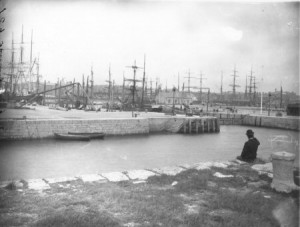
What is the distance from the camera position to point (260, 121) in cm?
4556

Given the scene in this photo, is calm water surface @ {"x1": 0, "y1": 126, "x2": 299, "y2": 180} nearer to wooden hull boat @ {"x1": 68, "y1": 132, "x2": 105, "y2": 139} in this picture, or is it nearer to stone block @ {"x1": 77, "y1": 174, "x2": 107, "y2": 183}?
wooden hull boat @ {"x1": 68, "y1": 132, "x2": 105, "y2": 139}

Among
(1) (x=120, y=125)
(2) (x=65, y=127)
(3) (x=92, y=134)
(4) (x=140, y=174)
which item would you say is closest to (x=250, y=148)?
(4) (x=140, y=174)

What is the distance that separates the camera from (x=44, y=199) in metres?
6.62

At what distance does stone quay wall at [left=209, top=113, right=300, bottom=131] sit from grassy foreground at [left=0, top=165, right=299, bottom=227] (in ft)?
115

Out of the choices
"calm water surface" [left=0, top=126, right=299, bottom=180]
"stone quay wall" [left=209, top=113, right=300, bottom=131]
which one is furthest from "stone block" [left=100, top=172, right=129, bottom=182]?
"stone quay wall" [left=209, top=113, right=300, bottom=131]

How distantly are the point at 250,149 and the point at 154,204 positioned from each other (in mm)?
6268

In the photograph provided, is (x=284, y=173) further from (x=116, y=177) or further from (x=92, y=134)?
(x=92, y=134)

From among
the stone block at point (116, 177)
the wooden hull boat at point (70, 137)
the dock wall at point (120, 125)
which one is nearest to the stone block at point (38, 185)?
the stone block at point (116, 177)

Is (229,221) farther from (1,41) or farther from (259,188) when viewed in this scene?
(1,41)

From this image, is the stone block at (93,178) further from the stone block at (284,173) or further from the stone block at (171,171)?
the stone block at (284,173)

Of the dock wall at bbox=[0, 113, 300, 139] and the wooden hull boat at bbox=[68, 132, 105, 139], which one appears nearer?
the dock wall at bbox=[0, 113, 300, 139]

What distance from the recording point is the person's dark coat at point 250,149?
37.0 ft

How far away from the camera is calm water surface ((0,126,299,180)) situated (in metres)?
17.1

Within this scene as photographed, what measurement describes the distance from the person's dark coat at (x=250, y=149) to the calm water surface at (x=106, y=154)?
8.17 meters
